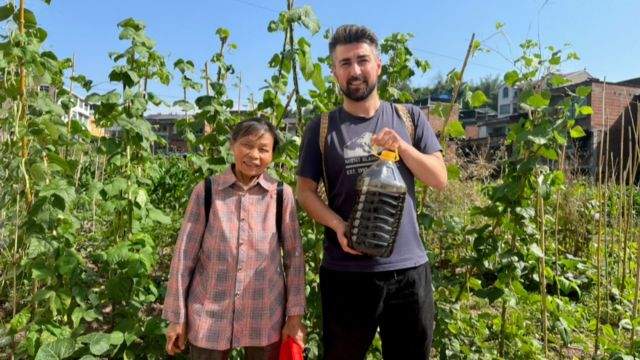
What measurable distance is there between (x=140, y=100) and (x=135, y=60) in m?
0.24

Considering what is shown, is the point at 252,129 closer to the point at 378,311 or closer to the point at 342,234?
the point at 342,234

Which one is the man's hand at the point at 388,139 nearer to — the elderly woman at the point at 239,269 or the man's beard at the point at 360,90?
the man's beard at the point at 360,90

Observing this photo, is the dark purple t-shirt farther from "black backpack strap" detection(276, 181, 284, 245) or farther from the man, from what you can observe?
"black backpack strap" detection(276, 181, 284, 245)

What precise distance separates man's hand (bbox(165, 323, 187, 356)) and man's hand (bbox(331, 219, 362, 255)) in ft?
2.53

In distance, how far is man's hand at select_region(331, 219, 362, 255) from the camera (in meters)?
1.98

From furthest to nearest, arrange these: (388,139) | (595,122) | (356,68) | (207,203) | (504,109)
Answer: (504,109)
(595,122)
(207,203)
(356,68)
(388,139)

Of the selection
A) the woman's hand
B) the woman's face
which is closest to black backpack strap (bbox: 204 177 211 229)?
the woman's face

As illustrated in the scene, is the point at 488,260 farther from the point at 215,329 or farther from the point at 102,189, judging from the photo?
the point at 102,189

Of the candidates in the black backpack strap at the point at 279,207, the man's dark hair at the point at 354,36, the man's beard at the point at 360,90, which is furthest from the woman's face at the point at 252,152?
the man's dark hair at the point at 354,36

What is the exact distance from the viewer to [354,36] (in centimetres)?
210

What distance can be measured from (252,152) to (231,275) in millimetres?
538

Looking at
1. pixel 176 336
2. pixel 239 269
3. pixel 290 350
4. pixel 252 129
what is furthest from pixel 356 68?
pixel 176 336

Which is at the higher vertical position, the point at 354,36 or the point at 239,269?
the point at 354,36

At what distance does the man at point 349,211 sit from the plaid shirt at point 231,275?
7.7 inches
